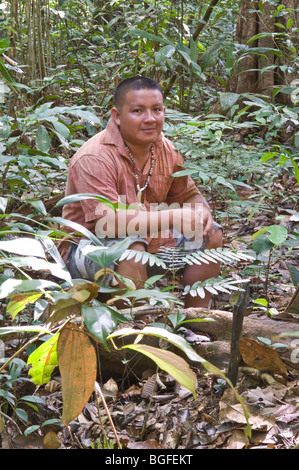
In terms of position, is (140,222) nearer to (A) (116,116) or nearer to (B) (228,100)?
(A) (116,116)

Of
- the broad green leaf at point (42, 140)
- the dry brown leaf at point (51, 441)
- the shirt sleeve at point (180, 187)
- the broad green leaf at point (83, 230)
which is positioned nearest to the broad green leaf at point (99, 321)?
the broad green leaf at point (83, 230)

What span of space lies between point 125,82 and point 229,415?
6.84 ft

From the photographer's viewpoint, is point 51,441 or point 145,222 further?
point 145,222

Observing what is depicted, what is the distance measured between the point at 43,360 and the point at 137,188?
184 cm

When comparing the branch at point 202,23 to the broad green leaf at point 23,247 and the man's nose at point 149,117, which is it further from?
the broad green leaf at point 23,247

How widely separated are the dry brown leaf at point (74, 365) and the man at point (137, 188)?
140 centimetres

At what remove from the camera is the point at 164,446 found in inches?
79.3

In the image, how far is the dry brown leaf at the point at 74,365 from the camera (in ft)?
4.92

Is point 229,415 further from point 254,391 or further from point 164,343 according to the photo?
point 164,343

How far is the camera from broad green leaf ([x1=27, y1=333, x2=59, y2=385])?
170cm

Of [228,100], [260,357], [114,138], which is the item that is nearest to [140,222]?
[114,138]

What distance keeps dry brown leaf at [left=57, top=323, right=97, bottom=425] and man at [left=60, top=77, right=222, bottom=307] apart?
4.59 ft

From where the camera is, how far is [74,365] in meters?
1.51
